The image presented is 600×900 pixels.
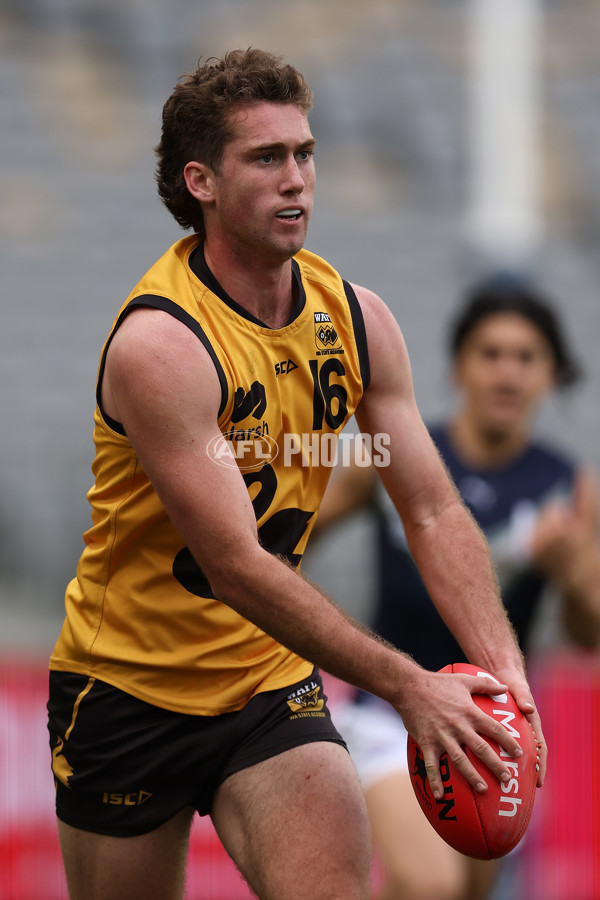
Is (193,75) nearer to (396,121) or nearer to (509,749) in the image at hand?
(509,749)

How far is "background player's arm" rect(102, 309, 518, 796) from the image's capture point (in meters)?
2.84

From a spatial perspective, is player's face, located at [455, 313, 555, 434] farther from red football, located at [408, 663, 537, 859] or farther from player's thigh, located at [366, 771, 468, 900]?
red football, located at [408, 663, 537, 859]

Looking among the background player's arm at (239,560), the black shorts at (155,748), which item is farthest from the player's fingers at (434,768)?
the black shorts at (155,748)

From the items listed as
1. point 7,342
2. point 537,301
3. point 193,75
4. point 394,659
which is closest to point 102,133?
point 7,342

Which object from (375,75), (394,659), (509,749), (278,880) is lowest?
(278,880)

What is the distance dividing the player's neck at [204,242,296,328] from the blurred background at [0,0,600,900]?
18.6ft

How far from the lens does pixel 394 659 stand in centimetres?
287

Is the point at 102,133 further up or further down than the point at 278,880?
further up

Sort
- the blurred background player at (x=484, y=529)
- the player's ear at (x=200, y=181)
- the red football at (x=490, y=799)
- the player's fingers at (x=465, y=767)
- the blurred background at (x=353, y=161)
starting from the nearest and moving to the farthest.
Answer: the player's fingers at (x=465, y=767)
the red football at (x=490, y=799)
the player's ear at (x=200, y=181)
the blurred background player at (x=484, y=529)
the blurred background at (x=353, y=161)

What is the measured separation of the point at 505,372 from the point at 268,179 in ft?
7.76

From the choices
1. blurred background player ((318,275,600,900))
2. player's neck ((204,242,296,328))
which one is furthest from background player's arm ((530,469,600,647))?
player's neck ((204,242,296,328))

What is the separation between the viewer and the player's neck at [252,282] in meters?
3.23

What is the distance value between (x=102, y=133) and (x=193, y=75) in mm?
11129

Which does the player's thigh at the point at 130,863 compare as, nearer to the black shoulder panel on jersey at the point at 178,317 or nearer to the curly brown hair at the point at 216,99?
the black shoulder panel on jersey at the point at 178,317
